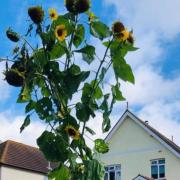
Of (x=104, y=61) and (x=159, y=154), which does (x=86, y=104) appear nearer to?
(x=104, y=61)

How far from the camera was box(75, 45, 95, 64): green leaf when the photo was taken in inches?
157

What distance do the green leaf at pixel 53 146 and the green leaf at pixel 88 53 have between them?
61cm

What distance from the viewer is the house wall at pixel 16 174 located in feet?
101

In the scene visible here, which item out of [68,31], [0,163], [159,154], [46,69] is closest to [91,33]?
[68,31]

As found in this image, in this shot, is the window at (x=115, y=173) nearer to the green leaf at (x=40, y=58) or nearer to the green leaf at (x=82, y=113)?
the green leaf at (x=82, y=113)

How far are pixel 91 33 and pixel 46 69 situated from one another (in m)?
0.43

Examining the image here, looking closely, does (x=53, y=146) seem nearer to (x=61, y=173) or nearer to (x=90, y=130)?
(x=61, y=173)

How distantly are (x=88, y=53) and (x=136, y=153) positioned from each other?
2620cm

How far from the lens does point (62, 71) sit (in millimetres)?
3941

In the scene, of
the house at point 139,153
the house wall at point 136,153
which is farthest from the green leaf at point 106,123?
the house wall at point 136,153

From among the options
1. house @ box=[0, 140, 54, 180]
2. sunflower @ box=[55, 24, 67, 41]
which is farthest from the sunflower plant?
house @ box=[0, 140, 54, 180]

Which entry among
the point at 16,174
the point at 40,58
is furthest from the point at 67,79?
the point at 16,174

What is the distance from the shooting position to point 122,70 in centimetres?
399

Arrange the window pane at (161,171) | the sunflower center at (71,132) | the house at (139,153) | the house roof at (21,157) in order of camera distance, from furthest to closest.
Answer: the house roof at (21,157)
the window pane at (161,171)
the house at (139,153)
the sunflower center at (71,132)
